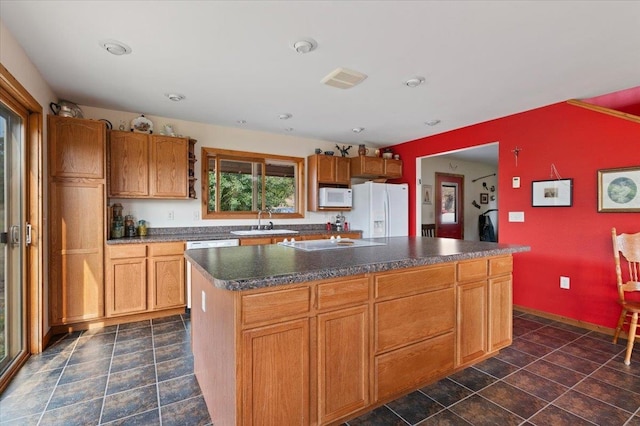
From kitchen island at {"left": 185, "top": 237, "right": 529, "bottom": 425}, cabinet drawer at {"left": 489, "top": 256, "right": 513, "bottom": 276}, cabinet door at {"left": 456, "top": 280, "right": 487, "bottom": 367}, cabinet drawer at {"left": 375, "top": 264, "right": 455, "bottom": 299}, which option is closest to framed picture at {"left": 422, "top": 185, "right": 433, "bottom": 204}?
cabinet drawer at {"left": 489, "top": 256, "right": 513, "bottom": 276}

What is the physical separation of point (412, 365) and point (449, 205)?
17.5 feet

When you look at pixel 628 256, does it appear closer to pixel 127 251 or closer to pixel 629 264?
pixel 629 264

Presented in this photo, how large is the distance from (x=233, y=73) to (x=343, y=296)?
2141 mm

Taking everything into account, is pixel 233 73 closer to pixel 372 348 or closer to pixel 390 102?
pixel 390 102

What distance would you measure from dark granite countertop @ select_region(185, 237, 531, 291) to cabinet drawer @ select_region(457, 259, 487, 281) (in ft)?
0.30

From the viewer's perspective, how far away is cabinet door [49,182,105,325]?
294cm

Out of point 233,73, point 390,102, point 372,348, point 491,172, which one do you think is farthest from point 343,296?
point 491,172

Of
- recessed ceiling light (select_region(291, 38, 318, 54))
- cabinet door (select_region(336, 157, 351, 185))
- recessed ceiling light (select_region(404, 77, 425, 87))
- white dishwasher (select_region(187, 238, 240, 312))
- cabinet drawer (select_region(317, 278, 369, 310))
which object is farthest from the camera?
cabinet door (select_region(336, 157, 351, 185))

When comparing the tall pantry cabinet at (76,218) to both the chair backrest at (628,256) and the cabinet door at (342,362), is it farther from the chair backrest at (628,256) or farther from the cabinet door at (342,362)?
the chair backrest at (628,256)

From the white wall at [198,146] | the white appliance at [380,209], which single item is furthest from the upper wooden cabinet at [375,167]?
the white wall at [198,146]

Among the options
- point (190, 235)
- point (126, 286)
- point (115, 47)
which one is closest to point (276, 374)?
point (115, 47)

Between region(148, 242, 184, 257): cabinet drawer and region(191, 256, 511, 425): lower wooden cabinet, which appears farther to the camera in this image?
region(148, 242, 184, 257): cabinet drawer

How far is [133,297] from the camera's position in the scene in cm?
325

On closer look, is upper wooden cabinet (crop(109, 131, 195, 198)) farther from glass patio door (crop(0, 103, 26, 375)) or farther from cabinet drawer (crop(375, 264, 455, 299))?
cabinet drawer (crop(375, 264, 455, 299))
